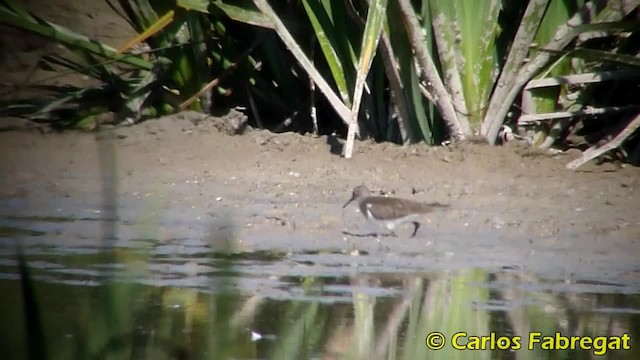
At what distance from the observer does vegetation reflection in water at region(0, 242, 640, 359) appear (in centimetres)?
463

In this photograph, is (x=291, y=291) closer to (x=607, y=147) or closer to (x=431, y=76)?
(x=431, y=76)

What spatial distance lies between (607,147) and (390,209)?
1443mm

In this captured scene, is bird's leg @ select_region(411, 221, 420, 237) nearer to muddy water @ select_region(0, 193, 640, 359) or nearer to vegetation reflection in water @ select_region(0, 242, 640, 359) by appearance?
muddy water @ select_region(0, 193, 640, 359)

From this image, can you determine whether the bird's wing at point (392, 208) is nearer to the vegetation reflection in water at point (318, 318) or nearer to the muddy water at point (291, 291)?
the muddy water at point (291, 291)

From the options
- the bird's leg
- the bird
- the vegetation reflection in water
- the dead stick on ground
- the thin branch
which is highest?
the thin branch

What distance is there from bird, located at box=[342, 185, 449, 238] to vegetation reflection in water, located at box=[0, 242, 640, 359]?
551 millimetres

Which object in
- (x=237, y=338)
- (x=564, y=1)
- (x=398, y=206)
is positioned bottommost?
(x=237, y=338)

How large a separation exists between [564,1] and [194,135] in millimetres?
2322

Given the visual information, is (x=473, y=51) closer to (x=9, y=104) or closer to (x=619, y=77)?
(x=619, y=77)

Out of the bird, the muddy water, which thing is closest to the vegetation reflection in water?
the muddy water

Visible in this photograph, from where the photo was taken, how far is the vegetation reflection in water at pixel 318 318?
4.63m

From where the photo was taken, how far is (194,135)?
793 centimetres

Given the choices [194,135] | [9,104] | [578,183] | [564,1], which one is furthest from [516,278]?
[9,104]

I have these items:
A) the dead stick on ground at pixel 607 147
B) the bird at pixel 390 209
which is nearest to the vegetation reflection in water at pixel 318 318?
the bird at pixel 390 209
